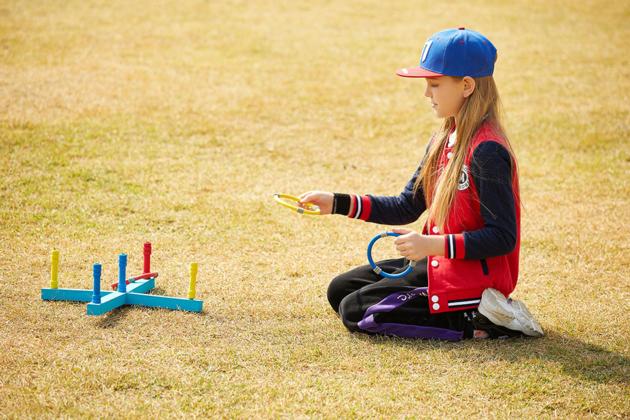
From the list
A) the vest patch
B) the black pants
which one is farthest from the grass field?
the vest patch

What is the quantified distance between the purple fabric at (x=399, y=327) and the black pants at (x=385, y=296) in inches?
0.9

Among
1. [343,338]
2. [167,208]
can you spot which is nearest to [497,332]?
[343,338]

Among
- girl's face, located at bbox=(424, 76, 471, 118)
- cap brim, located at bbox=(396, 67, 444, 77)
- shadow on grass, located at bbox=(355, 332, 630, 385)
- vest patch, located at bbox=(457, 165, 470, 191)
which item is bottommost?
shadow on grass, located at bbox=(355, 332, 630, 385)

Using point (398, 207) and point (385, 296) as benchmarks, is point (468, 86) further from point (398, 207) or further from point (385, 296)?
point (385, 296)

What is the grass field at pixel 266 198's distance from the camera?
390cm

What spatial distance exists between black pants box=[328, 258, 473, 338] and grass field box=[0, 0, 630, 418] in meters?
0.13

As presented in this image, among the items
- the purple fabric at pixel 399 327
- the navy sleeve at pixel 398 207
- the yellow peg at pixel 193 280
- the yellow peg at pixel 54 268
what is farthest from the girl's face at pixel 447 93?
the yellow peg at pixel 54 268

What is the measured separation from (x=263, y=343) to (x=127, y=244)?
80.5 inches

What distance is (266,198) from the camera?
23.6 feet

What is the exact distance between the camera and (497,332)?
4.44 meters

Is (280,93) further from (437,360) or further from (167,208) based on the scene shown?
(437,360)

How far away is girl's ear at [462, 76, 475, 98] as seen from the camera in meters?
4.24

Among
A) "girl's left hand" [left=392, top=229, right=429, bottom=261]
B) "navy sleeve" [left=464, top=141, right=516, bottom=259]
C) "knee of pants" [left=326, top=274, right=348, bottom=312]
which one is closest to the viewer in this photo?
"girl's left hand" [left=392, top=229, right=429, bottom=261]

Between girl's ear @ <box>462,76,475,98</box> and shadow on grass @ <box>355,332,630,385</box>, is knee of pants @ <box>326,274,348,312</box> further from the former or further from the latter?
girl's ear @ <box>462,76,475,98</box>
